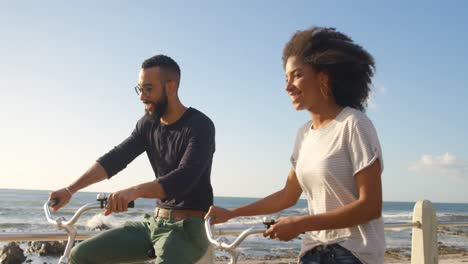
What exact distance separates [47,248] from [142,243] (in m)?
13.9

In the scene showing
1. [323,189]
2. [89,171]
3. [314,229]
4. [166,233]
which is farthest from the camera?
[89,171]

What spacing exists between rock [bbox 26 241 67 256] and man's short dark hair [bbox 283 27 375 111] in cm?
1463

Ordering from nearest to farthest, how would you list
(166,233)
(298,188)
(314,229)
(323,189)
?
(314,229) → (323,189) → (298,188) → (166,233)

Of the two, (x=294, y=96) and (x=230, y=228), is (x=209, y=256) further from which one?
(x=294, y=96)

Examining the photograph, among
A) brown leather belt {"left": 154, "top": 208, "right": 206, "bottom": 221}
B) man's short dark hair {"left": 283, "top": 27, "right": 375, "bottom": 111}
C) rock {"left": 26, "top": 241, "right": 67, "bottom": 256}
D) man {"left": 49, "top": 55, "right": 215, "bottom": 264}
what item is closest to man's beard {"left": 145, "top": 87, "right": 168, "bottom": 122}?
man {"left": 49, "top": 55, "right": 215, "bottom": 264}

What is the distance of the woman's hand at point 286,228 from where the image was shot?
86.0 inches

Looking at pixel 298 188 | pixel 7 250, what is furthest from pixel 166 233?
pixel 7 250

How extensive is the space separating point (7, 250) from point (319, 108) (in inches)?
506

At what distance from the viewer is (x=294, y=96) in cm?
252

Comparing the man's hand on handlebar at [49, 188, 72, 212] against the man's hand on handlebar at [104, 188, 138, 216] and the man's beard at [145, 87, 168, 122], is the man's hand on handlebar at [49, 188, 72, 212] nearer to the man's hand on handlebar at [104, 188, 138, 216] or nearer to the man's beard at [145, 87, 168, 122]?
the man's hand on handlebar at [104, 188, 138, 216]

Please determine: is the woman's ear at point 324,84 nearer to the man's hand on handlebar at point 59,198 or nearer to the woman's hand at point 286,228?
the woman's hand at point 286,228

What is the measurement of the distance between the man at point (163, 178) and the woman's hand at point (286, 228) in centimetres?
79

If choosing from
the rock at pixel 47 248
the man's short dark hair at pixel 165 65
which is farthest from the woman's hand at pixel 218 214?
the rock at pixel 47 248

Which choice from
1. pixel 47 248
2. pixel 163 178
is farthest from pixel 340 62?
pixel 47 248
